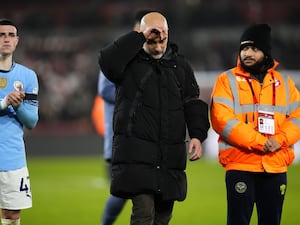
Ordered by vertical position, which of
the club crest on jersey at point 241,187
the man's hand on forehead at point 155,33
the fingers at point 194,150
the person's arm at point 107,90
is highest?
the man's hand on forehead at point 155,33

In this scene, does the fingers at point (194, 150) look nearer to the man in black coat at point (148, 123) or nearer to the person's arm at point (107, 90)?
the man in black coat at point (148, 123)

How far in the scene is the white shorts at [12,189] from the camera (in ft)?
21.5

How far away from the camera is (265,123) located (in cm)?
655

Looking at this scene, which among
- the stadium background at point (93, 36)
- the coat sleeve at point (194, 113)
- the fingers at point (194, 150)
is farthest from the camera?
the stadium background at point (93, 36)

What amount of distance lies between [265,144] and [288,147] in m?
0.31

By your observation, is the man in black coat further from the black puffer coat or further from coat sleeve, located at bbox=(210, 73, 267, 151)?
coat sleeve, located at bbox=(210, 73, 267, 151)

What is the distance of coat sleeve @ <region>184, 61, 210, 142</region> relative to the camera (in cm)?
625

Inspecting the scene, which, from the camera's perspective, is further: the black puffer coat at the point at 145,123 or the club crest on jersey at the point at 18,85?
the club crest on jersey at the point at 18,85

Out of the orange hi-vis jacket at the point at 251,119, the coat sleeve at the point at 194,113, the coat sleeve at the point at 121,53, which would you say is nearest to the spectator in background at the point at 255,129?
the orange hi-vis jacket at the point at 251,119

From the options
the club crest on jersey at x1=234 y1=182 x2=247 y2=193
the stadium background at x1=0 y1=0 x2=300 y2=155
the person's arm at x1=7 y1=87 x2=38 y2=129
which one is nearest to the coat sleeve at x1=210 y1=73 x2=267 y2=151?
the club crest on jersey at x1=234 y1=182 x2=247 y2=193

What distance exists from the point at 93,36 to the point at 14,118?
22248 mm

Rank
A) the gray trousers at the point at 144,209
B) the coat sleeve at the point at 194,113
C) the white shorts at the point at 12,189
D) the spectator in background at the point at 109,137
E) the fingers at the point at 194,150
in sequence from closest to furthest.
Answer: the gray trousers at the point at 144,209 < the fingers at the point at 194,150 < the coat sleeve at the point at 194,113 < the white shorts at the point at 12,189 < the spectator in background at the point at 109,137

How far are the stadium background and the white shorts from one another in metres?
16.2

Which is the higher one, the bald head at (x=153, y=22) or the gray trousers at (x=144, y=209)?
the bald head at (x=153, y=22)
